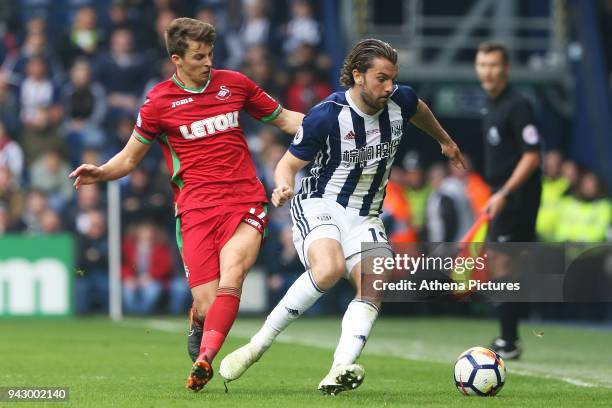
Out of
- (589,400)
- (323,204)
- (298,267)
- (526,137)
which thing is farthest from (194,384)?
(298,267)

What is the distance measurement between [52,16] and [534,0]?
7224 mm

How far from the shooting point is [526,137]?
10883 mm

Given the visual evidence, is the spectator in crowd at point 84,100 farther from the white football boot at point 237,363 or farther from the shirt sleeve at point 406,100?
the white football boot at point 237,363

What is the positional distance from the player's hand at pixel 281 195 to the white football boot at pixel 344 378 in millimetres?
924

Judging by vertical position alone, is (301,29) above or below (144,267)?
above

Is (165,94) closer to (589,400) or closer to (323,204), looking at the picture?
(323,204)

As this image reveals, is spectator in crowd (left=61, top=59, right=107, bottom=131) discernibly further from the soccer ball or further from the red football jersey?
the soccer ball

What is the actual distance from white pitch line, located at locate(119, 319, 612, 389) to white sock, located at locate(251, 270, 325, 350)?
1820 mm

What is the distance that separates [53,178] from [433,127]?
10.6 metres

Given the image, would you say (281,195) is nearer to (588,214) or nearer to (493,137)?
(493,137)

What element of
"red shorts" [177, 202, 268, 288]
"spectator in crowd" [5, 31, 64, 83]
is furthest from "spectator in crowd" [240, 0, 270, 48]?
"red shorts" [177, 202, 268, 288]

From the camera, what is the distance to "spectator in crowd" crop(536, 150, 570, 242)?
1766cm

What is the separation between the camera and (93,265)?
17.7 metres

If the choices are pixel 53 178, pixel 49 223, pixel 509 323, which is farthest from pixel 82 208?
pixel 509 323
